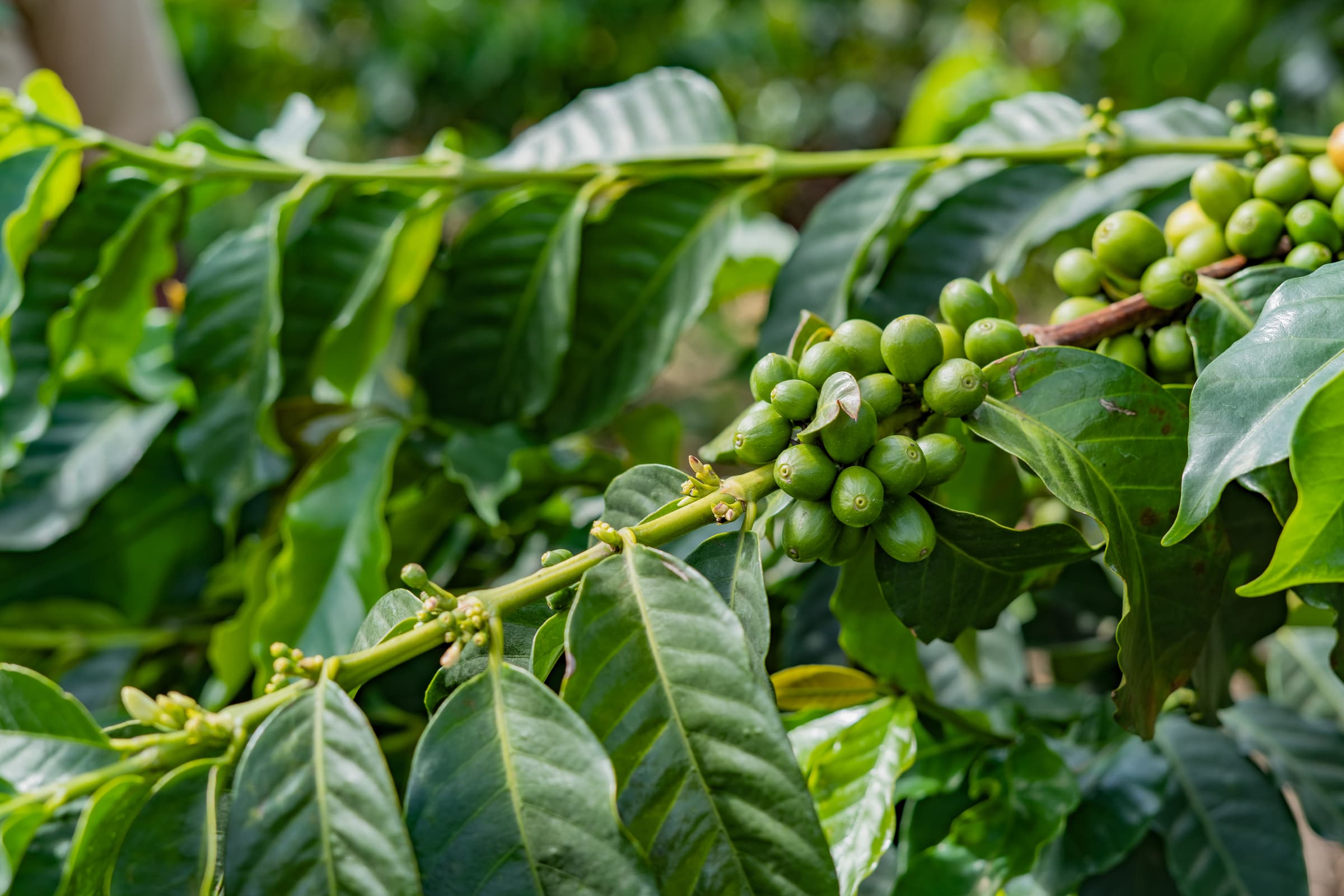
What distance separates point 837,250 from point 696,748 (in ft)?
1.56

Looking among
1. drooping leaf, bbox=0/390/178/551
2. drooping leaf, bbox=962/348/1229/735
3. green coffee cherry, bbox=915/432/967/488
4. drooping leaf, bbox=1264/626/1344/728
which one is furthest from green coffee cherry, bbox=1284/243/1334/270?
drooping leaf, bbox=0/390/178/551

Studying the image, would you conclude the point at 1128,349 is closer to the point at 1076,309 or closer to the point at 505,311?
the point at 1076,309

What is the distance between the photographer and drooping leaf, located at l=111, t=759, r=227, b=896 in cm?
40

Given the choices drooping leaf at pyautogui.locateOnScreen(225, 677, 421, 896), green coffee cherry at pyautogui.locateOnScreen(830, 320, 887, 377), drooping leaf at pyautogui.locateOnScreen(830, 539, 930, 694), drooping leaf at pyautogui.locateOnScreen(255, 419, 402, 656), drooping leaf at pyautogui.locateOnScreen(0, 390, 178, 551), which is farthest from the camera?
drooping leaf at pyautogui.locateOnScreen(0, 390, 178, 551)

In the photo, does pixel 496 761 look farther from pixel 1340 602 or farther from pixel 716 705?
pixel 1340 602

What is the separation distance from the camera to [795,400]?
1.50 feet

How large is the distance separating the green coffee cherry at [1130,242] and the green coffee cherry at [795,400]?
0.73 feet

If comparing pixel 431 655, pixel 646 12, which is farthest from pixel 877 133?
pixel 431 655

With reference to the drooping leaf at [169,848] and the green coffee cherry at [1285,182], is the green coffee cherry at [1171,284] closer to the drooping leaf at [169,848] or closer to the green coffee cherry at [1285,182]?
the green coffee cherry at [1285,182]

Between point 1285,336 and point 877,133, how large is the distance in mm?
4397

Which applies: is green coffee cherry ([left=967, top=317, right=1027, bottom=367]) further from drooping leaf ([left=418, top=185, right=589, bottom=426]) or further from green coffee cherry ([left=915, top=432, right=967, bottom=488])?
drooping leaf ([left=418, top=185, right=589, bottom=426])

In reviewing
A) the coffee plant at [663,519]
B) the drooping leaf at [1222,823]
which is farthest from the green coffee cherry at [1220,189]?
the drooping leaf at [1222,823]

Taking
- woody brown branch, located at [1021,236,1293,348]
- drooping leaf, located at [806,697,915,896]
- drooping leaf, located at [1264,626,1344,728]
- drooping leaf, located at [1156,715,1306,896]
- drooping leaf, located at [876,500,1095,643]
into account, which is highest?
woody brown branch, located at [1021,236,1293,348]

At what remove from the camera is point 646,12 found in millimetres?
3883
